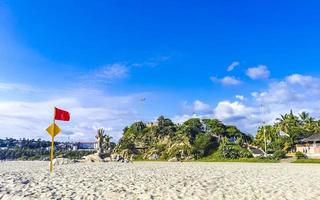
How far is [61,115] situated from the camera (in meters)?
17.7

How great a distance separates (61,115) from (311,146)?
39.8m

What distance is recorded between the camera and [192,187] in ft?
39.3

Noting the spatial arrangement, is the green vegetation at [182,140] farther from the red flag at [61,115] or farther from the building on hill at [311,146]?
the red flag at [61,115]

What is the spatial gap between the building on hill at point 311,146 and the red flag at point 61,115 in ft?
117

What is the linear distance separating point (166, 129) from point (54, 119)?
42.4m

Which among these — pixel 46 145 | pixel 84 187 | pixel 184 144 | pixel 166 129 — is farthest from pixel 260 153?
pixel 46 145

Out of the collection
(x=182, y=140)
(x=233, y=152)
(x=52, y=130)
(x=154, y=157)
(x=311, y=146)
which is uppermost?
(x=182, y=140)

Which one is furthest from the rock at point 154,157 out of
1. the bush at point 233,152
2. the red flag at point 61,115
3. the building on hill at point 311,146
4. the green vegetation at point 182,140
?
the red flag at point 61,115

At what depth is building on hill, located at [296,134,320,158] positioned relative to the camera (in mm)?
45188

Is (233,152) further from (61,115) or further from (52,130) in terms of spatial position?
(52,130)

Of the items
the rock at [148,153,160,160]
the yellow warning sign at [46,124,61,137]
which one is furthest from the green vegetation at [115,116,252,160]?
the yellow warning sign at [46,124,61,137]

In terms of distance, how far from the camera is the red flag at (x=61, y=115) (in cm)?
1731

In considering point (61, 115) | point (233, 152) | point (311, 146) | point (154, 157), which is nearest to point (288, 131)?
point (311, 146)

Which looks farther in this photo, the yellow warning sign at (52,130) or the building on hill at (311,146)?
the building on hill at (311,146)
